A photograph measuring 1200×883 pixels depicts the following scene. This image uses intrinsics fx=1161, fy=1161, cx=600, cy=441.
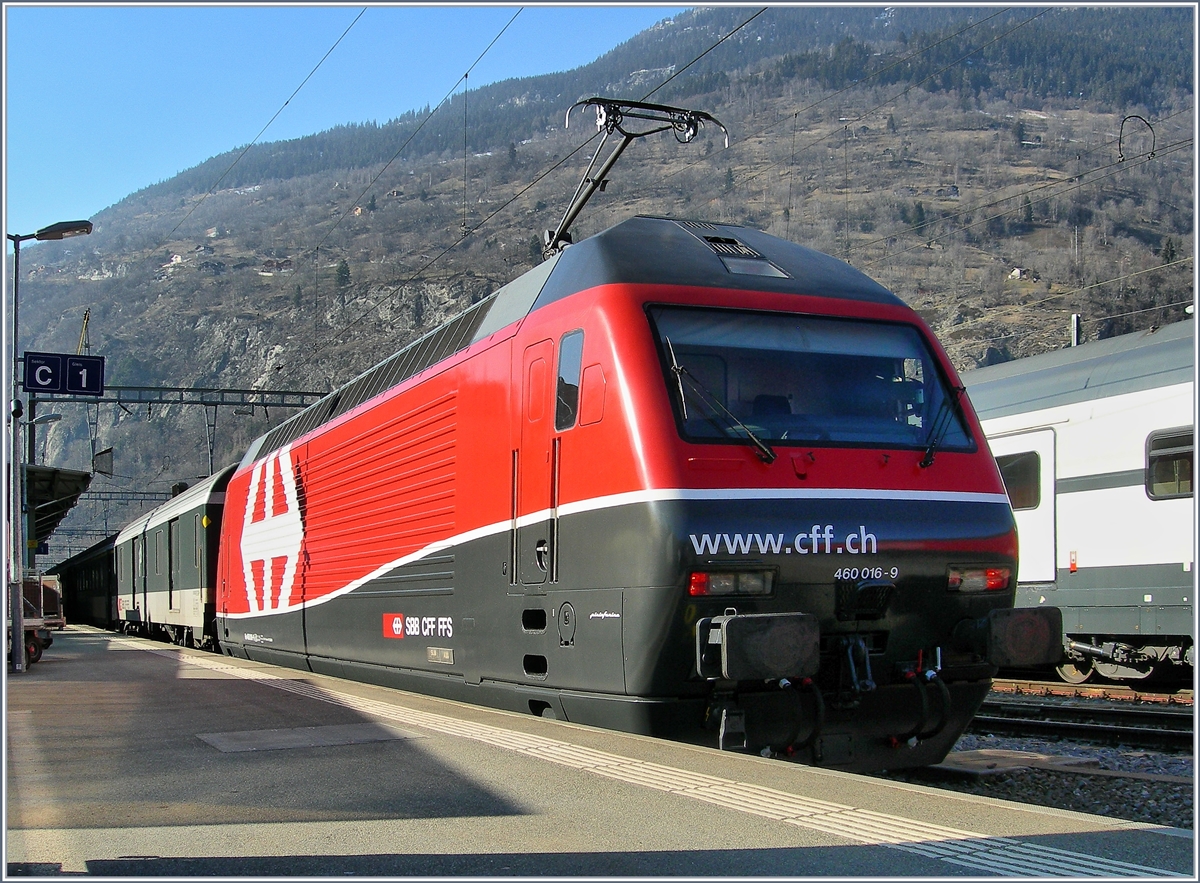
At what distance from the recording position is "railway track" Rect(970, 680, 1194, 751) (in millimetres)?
9523

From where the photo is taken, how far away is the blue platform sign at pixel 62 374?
61.6ft

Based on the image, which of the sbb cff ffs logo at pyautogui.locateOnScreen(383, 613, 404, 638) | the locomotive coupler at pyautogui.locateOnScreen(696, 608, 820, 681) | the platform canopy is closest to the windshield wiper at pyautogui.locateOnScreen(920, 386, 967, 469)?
the locomotive coupler at pyautogui.locateOnScreen(696, 608, 820, 681)

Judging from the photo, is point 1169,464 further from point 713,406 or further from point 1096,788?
point 713,406

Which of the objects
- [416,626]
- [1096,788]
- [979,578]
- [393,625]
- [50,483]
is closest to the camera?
[979,578]

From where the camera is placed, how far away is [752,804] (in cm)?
494

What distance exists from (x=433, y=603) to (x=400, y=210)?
412 feet

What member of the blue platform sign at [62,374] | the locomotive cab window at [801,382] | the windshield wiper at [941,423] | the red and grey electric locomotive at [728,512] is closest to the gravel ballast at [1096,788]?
the red and grey electric locomotive at [728,512]

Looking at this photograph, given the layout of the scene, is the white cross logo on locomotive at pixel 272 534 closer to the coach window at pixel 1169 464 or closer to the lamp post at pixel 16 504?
the lamp post at pixel 16 504

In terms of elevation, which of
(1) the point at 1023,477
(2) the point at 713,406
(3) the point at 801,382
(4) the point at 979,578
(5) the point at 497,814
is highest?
(3) the point at 801,382

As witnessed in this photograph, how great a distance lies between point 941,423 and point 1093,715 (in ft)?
16.8

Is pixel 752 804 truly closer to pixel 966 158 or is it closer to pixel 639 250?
pixel 639 250

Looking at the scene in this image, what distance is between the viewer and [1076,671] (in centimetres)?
1455

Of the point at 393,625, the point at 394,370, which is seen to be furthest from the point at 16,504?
the point at 393,625

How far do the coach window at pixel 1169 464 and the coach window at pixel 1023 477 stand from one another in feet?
5.15
